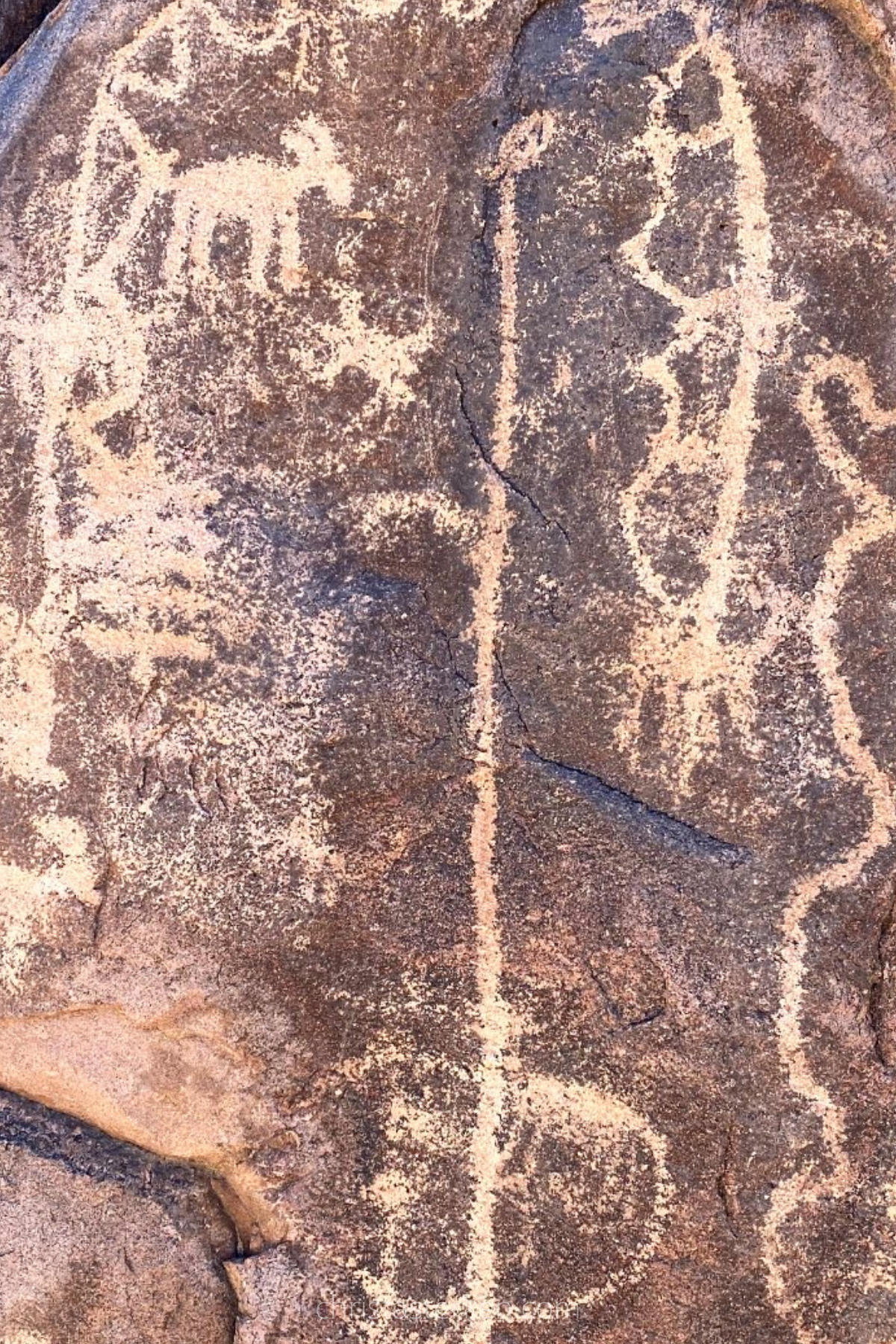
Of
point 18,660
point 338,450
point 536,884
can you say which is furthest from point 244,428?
point 536,884

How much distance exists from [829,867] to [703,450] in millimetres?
993

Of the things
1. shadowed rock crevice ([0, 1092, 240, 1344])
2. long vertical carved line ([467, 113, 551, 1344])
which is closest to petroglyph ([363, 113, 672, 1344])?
long vertical carved line ([467, 113, 551, 1344])

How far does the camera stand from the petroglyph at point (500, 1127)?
2375 mm

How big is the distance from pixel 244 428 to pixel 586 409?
79 cm

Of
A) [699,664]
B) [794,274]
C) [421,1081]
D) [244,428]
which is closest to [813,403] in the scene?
[794,274]

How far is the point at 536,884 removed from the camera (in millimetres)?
2396

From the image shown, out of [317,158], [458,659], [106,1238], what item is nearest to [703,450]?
[458,659]

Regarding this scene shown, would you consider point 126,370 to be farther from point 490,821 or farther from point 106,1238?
point 106,1238

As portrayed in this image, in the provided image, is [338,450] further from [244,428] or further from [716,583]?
[716,583]

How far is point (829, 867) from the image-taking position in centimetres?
235

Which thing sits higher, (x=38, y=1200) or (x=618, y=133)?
(x=618, y=133)

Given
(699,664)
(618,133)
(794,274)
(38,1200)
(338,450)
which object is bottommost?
(38,1200)

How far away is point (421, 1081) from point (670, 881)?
2.47ft

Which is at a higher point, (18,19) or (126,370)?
Result: (18,19)
